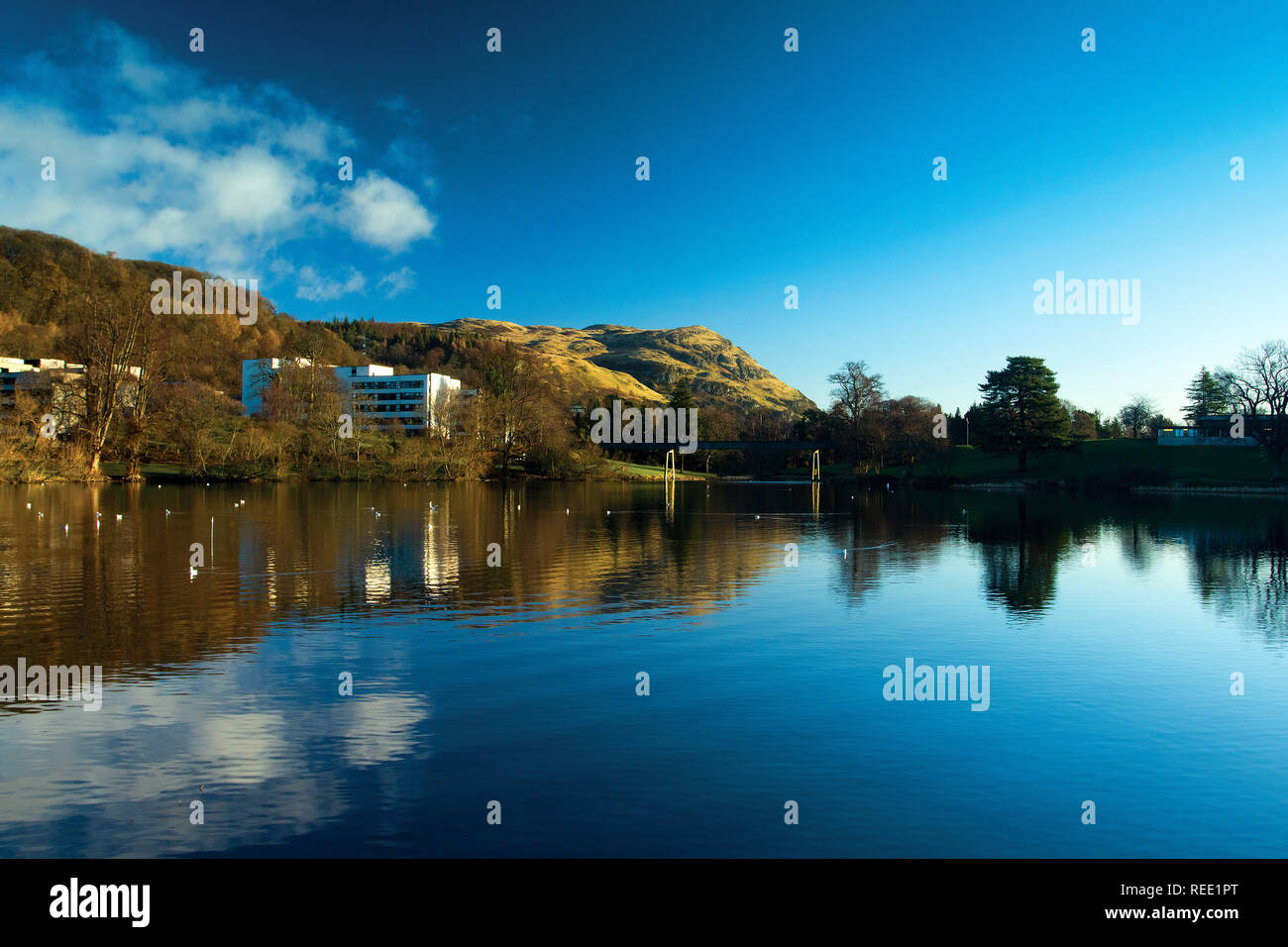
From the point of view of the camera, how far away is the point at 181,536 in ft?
101

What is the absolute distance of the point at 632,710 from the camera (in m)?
11.0

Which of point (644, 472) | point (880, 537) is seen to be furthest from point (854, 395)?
point (880, 537)

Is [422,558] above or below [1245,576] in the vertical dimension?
above

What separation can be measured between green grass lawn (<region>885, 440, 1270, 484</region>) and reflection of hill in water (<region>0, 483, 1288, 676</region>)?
31714mm

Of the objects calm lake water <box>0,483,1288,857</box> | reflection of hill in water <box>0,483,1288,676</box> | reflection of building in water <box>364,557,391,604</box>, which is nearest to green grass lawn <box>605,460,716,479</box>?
reflection of hill in water <box>0,483,1288,676</box>

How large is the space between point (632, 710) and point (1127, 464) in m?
97.9

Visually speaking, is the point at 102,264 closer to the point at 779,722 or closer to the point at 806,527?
the point at 806,527

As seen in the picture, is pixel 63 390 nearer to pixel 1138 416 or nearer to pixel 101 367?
pixel 101 367

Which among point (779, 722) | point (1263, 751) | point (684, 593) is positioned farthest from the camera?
point (684, 593)

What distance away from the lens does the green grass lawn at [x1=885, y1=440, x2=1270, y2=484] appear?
81812 millimetres

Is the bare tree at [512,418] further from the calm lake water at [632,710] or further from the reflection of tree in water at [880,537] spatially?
the calm lake water at [632,710]
